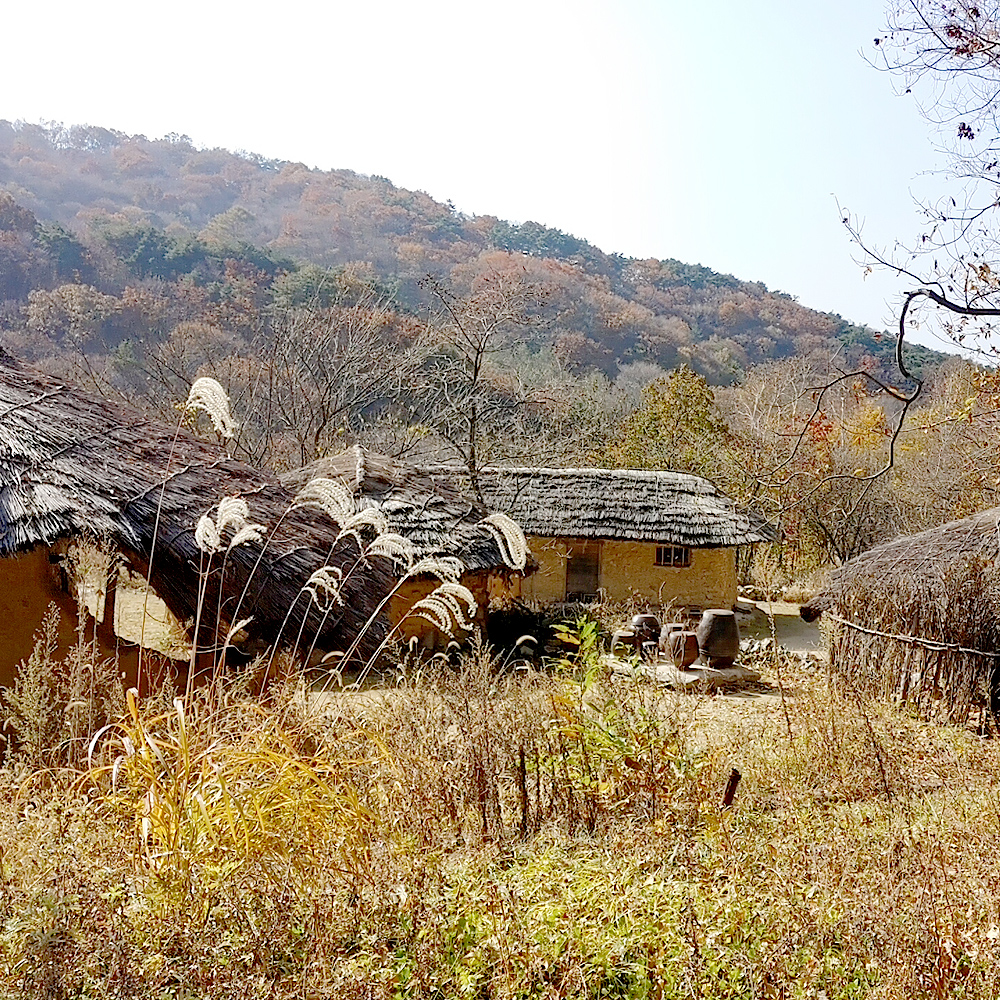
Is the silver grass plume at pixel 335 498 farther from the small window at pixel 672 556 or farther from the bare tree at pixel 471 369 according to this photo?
the small window at pixel 672 556

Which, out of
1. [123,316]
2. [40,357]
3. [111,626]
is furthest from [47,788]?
[123,316]

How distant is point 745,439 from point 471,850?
64.5ft

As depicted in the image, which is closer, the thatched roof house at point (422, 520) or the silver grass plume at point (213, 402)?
the silver grass plume at point (213, 402)

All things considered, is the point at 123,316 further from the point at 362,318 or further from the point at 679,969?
the point at 679,969

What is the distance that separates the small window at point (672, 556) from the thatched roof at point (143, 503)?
10902mm

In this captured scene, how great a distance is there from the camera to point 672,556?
58.4 feet

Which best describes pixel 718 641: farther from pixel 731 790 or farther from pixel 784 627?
pixel 731 790

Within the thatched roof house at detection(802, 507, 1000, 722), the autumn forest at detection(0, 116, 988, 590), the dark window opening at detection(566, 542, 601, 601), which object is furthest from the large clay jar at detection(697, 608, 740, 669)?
the dark window opening at detection(566, 542, 601, 601)

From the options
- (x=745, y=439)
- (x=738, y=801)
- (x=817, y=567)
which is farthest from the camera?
(x=745, y=439)

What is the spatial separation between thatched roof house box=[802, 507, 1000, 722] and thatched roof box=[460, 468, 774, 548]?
6802 mm

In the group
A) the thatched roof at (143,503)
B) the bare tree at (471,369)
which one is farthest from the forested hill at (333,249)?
the thatched roof at (143,503)

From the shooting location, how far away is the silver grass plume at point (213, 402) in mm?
4152

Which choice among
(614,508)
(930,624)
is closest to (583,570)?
(614,508)

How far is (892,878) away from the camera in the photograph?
375 centimetres
